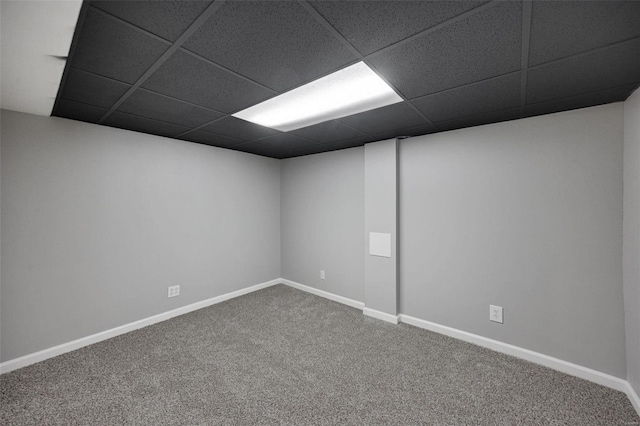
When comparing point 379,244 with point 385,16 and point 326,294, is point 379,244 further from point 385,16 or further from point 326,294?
point 385,16

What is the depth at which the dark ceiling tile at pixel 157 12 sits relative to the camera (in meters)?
1.10

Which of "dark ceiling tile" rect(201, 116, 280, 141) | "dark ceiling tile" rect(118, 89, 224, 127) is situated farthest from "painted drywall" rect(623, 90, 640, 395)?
"dark ceiling tile" rect(118, 89, 224, 127)

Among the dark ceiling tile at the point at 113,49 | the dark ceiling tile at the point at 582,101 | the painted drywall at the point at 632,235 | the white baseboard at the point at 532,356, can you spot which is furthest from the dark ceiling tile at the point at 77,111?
the painted drywall at the point at 632,235

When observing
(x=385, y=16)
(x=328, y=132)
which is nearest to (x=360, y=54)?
(x=385, y=16)

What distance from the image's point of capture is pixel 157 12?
1.15 metres

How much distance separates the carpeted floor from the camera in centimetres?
175

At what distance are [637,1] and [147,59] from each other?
2.32 meters

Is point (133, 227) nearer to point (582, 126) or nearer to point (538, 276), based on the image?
point (538, 276)

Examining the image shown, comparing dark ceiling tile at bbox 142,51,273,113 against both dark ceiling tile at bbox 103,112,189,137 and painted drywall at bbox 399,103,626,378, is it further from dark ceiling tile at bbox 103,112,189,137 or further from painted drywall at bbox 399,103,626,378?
painted drywall at bbox 399,103,626,378

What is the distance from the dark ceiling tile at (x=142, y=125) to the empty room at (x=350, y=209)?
37 millimetres

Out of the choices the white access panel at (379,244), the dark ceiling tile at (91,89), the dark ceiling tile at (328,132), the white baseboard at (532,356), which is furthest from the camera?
the white access panel at (379,244)

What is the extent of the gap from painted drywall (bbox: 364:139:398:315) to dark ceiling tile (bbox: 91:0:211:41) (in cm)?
250

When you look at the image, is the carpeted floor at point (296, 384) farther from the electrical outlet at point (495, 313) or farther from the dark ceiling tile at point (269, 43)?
the dark ceiling tile at point (269, 43)

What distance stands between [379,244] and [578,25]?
2504mm
